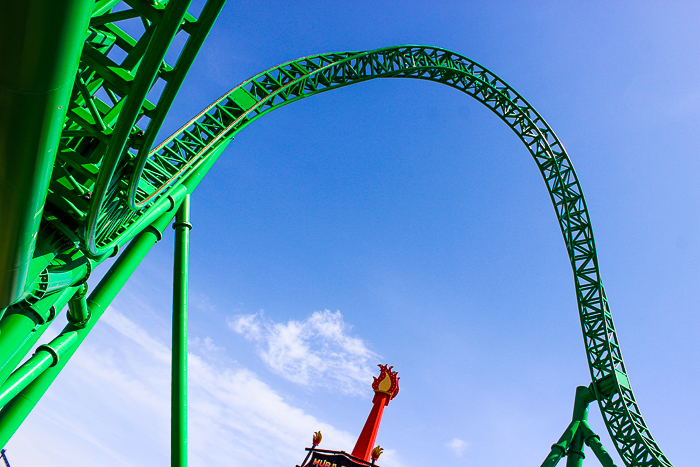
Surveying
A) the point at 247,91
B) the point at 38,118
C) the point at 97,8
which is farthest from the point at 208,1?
the point at 247,91

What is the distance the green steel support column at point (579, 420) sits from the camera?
1159 centimetres

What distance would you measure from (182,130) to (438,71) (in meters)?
9.04

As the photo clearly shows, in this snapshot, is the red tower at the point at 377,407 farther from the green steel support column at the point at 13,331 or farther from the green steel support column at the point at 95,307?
the green steel support column at the point at 13,331

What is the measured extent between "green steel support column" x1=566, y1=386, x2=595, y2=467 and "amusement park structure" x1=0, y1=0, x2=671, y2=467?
3 cm

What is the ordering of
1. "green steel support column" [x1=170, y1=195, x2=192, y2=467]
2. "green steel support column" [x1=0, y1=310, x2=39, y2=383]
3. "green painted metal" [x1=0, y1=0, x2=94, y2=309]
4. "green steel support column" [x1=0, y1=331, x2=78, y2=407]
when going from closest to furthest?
"green painted metal" [x1=0, y1=0, x2=94, y2=309]
"green steel support column" [x1=0, y1=310, x2=39, y2=383]
"green steel support column" [x1=0, y1=331, x2=78, y2=407]
"green steel support column" [x1=170, y1=195, x2=192, y2=467]

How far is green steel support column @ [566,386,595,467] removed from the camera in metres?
11.6

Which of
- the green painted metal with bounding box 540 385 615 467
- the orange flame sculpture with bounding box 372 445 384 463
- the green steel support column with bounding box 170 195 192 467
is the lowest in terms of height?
the green steel support column with bounding box 170 195 192 467

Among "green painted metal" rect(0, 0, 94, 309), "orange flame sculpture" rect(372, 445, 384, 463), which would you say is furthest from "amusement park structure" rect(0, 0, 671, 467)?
"orange flame sculpture" rect(372, 445, 384, 463)

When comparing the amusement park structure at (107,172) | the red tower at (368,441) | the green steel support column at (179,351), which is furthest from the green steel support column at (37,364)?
the red tower at (368,441)

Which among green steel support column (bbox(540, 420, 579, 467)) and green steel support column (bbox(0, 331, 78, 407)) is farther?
green steel support column (bbox(540, 420, 579, 467))

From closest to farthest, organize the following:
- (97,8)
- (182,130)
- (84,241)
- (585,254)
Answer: (97,8), (84,241), (182,130), (585,254)

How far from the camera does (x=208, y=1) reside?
3244 mm

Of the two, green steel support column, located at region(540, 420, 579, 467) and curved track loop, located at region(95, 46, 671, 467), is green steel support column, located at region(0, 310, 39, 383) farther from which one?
green steel support column, located at region(540, 420, 579, 467)

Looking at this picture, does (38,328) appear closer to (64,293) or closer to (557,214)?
(64,293)
